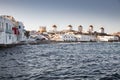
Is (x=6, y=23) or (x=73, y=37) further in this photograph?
(x=73, y=37)

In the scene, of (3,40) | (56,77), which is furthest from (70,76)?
(3,40)

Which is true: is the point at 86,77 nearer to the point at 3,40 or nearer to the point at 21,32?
the point at 3,40

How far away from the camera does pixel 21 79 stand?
33.2ft

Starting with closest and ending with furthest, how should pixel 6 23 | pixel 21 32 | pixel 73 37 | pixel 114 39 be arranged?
pixel 6 23 → pixel 21 32 → pixel 73 37 → pixel 114 39

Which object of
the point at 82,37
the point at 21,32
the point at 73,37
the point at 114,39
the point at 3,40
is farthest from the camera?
the point at 114,39

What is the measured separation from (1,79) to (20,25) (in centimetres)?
5642

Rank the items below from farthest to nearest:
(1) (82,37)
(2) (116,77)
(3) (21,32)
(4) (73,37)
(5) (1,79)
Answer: (1) (82,37)
(4) (73,37)
(3) (21,32)
(2) (116,77)
(5) (1,79)

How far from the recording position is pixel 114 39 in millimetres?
152125

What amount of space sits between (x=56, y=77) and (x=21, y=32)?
54.5 m

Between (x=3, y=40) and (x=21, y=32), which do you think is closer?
(x=3, y=40)

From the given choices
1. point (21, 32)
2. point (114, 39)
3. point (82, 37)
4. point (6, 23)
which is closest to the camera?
point (6, 23)

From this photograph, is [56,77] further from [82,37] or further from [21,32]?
[82,37]

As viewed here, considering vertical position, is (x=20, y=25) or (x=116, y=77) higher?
(x=20, y=25)

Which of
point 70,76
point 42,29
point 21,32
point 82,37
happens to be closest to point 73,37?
point 82,37
